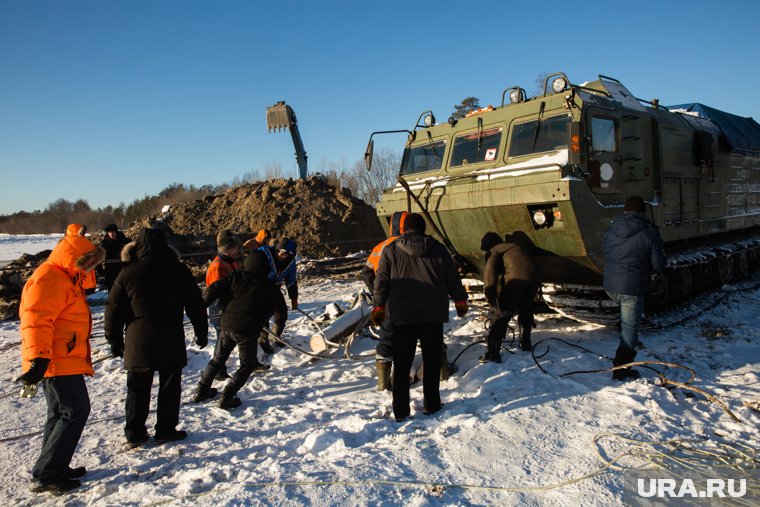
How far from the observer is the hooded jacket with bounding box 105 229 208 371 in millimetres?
4207

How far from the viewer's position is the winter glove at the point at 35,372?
3.46 metres

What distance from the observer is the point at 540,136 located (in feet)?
22.2


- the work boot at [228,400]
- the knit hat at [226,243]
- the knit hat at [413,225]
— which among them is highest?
the knit hat at [413,225]

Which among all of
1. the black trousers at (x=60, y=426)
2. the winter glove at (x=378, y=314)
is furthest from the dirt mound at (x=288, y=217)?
the black trousers at (x=60, y=426)

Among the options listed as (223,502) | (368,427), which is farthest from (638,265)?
(223,502)

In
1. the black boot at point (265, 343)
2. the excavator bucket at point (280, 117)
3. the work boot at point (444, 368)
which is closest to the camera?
the work boot at point (444, 368)

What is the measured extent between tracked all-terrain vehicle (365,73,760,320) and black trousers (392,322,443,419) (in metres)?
2.44

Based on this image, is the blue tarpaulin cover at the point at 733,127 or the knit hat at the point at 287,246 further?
the blue tarpaulin cover at the point at 733,127

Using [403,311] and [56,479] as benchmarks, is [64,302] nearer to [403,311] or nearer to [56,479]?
[56,479]

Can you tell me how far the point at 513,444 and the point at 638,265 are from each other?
2426 mm

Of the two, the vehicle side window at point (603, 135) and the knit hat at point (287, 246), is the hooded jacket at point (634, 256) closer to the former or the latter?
the vehicle side window at point (603, 135)

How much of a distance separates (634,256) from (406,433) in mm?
2918

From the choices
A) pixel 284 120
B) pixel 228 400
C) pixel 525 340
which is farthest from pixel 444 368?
pixel 284 120

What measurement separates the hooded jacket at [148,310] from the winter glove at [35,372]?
2.10ft
